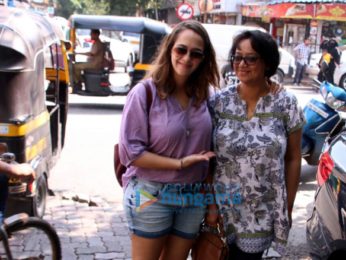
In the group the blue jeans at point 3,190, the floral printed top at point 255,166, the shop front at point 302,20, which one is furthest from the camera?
the shop front at point 302,20

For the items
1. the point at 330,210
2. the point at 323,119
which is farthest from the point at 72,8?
the point at 330,210

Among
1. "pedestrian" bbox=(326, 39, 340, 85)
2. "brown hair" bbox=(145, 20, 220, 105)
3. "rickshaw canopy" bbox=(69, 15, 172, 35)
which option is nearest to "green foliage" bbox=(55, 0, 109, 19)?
"pedestrian" bbox=(326, 39, 340, 85)

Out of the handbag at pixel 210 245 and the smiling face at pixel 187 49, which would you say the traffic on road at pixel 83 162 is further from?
the handbag at pixel 210 245

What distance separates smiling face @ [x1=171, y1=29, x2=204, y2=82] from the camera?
2.35 m

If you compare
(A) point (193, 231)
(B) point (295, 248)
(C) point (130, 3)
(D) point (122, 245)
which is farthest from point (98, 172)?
(C) point (130, 3)

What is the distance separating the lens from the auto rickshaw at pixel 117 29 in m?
10.7

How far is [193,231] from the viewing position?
Result: 97.3 inches

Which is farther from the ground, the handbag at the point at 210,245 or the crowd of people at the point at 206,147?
the crowd of people at the point at 206,147

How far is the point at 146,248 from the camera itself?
235 centimetres

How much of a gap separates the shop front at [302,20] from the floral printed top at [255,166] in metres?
17.7

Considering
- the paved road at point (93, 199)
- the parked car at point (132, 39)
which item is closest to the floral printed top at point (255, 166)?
the paved road at point (93, 199)

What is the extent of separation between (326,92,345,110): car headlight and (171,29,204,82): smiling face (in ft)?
11.1

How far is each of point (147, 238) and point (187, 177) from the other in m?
0.39

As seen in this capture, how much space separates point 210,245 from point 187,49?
1.09m
